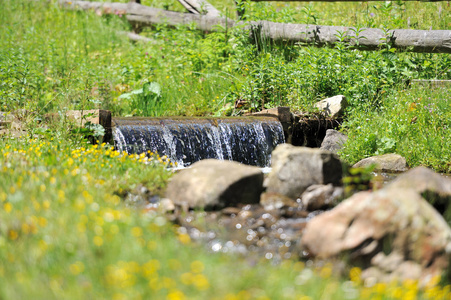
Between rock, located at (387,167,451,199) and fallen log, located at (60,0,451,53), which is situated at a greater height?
fallen log, located at (60,0,451,53)

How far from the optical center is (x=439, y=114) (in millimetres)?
7152

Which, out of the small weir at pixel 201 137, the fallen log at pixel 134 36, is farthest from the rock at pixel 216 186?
the fallen log at pixel 134 36

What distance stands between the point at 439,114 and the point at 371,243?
4644 millimetres

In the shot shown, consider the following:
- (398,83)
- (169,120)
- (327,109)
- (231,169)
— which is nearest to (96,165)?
(231,169)

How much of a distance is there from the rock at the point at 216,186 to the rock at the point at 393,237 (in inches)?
40.2

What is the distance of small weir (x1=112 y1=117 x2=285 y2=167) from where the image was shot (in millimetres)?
6457

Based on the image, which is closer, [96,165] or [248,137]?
[96,165]

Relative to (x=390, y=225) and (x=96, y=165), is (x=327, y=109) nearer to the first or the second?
(x=96, y=165)

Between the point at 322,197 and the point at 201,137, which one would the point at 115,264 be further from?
the point at 201,137

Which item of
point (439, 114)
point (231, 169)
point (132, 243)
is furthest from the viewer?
point (439, 114)

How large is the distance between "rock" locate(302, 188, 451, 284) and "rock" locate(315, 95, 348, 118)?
471cm

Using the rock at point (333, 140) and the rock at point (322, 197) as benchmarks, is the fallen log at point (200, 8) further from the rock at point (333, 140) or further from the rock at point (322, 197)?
the rock at point (322, 197)

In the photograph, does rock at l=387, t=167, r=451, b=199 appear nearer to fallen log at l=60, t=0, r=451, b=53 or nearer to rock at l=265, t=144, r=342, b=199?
rock at l=265, t=144, r=342, b=199

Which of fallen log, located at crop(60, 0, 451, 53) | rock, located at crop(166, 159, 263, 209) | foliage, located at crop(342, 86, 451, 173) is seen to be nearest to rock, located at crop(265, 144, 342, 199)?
rock, located at crop(166, 159, 263, 209)
